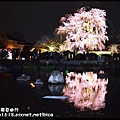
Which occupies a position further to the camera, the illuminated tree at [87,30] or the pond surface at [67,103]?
the illuminated tree at [87,30]

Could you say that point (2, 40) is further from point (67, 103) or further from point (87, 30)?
point (67, 103)

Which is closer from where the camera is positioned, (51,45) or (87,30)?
(87,30)

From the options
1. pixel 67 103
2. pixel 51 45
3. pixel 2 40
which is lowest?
pixel 67 103

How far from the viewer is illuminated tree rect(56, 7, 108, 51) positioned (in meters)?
58.0

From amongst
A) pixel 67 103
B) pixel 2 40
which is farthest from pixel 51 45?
pixel 67 103

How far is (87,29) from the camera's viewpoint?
58719mm

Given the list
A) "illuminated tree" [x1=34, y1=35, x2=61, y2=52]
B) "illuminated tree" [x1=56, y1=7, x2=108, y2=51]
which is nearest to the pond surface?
"illuminated tree" [x1=56, y1=7, x2=108, y2=51]

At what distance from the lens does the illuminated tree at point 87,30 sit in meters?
58.0

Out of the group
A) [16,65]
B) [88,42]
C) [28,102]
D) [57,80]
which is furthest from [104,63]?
[28,102]

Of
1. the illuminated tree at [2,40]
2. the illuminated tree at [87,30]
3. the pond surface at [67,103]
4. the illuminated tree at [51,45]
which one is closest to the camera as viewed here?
the pond surface at [67,103]

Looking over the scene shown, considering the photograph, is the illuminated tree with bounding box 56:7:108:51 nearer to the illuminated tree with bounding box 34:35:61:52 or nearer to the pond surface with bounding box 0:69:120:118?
the illuminated tree with bounding box 34:35:61:52

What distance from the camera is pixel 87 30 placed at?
193 feet

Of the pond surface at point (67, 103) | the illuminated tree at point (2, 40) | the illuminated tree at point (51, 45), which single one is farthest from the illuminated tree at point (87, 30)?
the pond surface at point (67, 103)

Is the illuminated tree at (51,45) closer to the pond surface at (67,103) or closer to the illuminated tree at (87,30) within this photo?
the illuminated tree at (87,30)
